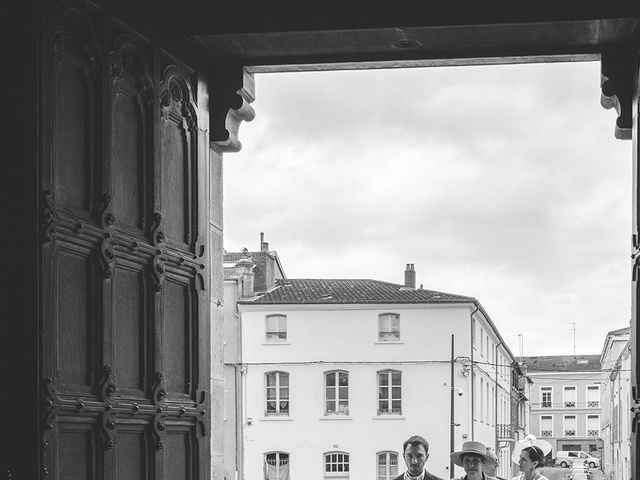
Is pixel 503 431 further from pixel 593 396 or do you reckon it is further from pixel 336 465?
pixel 593 396

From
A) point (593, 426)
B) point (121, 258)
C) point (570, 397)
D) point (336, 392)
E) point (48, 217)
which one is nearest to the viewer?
point (48, 217)

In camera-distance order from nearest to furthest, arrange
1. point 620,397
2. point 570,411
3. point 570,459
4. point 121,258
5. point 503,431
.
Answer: point 121,258
point 620,397
point 503,431
point 570,459
point 570,411

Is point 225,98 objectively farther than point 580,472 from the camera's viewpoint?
No

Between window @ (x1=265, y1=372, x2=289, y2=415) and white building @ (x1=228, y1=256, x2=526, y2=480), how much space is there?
0.04 metres

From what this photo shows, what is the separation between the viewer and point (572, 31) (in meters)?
5.15

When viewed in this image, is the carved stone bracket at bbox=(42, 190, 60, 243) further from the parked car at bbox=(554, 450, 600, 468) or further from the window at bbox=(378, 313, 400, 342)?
the parked car at bbox=(554, 450, 600, 468)

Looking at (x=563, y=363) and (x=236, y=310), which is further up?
(x=236, y=310)

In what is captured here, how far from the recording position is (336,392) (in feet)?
147

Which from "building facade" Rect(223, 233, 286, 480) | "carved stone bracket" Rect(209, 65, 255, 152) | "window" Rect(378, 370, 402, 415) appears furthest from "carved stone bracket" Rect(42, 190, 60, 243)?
"window" Rect(378, 370, 402, 415)

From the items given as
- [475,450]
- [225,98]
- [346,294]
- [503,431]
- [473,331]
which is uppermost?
[346,294]

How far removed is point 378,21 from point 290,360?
4016cm

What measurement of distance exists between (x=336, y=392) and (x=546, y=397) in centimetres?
5558

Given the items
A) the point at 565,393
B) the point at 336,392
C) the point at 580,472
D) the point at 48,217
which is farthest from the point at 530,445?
the point at 565,393

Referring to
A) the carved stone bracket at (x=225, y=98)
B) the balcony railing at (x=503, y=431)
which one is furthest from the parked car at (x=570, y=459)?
the carved stone bracket at (x=225, y=98)
